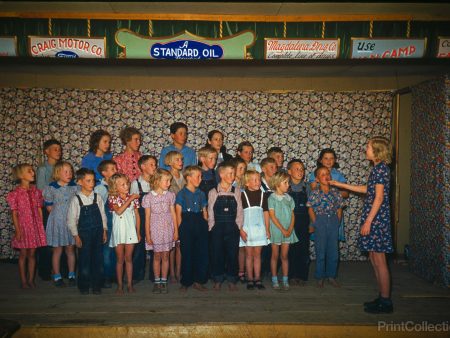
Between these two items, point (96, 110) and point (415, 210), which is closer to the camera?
point (415, 210)

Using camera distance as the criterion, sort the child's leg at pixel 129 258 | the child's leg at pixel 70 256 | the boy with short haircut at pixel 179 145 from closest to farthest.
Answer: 1. the child's leg at pixel 129 258
2. the child's leg at pixel 70 256
3. the boy with short haircut at pixel 179 145

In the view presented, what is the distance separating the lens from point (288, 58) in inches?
234

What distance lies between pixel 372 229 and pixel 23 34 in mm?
5102

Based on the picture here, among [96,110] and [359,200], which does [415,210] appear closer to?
[359,200]

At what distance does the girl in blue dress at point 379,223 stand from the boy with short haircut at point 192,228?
2.01 metres

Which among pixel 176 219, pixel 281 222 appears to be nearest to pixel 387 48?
pixel 281 222

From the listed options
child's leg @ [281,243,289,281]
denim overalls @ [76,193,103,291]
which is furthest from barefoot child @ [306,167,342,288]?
denim overalls @ [76,193,103,291]

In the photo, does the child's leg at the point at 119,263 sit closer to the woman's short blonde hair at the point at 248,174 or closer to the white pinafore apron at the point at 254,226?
the white pinafore apron at the point at 254,226

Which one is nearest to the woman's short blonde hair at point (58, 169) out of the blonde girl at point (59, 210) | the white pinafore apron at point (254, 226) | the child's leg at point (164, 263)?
the blonde girl at point (59, 210)

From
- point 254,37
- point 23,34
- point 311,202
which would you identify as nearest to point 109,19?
point 23,34

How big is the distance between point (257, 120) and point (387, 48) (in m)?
2.52

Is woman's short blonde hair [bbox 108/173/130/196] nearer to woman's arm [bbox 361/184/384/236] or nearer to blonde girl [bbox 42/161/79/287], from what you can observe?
blonde girl [bbox 42/161/79/287]

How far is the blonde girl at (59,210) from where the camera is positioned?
19.1 feet

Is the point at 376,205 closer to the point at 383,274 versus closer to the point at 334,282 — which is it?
the point at 383,274
